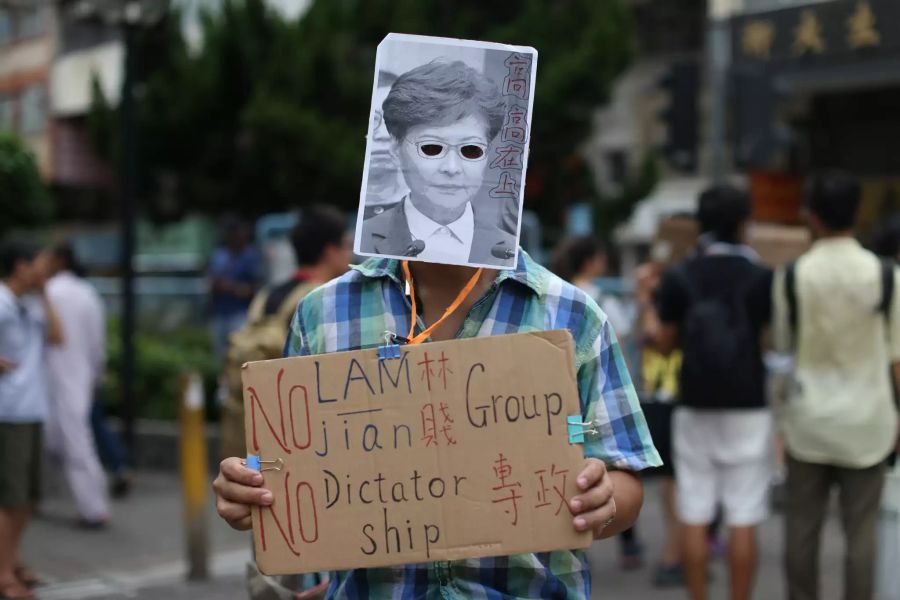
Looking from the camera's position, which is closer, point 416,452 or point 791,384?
point 416,452

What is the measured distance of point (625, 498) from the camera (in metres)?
2.37

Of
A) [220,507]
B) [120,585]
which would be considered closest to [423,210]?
[220,507]

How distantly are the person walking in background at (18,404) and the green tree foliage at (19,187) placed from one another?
247cm

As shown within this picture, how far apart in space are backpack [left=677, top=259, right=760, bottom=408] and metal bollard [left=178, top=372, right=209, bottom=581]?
9.48 ft

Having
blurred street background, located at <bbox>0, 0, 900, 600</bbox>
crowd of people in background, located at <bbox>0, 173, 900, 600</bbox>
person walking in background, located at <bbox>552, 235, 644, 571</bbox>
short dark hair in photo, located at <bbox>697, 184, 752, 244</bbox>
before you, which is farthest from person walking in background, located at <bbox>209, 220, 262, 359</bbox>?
short dark hair in photo, located at <bbox>697, 184, 752, 244</bbox>

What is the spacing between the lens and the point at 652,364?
23.7ft

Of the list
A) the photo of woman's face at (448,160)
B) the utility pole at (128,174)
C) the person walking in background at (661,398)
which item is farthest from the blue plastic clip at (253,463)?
the utility pole at (128,174)

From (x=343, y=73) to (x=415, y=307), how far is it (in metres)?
15.5

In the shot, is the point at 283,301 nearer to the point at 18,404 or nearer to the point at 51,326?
the point at 18,404

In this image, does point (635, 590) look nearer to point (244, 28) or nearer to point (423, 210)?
point (423, 210)

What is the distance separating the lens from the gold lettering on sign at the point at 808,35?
16.6m

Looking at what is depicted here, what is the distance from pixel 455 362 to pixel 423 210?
0.30 m

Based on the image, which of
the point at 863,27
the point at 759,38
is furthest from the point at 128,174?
the point at 759,38

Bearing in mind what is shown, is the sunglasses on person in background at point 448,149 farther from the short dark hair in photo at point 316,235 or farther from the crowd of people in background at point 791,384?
the crowd of people in background at point 791,384
